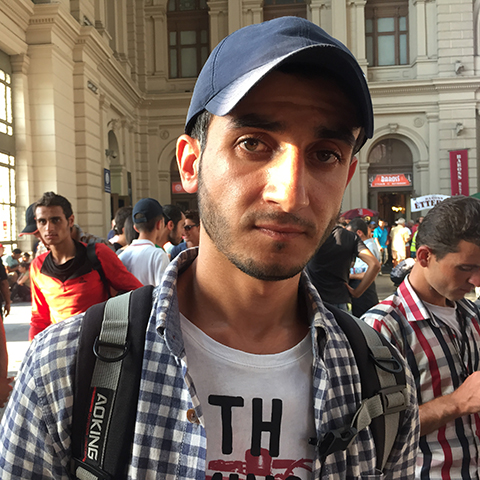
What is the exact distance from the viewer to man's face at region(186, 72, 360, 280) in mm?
1091

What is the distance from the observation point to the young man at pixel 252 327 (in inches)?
40.1

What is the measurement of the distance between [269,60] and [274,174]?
0.26 meters

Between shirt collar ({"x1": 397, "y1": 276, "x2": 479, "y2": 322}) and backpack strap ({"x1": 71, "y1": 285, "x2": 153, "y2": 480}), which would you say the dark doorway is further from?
backpack strap ({"x1": 71, "y1": 285, "x2": 153, "y2": 480})

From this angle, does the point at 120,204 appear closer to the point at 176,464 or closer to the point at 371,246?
the point at 371,246

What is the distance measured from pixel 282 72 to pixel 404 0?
23.6 m

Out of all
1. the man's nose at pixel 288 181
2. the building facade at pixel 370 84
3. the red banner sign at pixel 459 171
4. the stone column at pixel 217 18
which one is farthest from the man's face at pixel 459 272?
the stone column at pixel 217 18

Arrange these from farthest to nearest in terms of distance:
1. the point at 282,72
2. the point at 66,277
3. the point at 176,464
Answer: the point at 66,277
the point at 282,72
the point at 176,464

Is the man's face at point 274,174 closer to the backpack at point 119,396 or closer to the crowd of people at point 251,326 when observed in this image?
the crowd of people at point 251,326

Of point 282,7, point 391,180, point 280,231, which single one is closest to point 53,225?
point 280,231

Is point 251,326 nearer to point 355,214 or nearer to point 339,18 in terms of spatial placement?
point 355,214

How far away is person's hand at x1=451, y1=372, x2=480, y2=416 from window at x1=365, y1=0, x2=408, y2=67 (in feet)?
71.0

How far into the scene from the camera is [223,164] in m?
1.15

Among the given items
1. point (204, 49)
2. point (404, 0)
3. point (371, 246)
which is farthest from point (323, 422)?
point (404, 0)

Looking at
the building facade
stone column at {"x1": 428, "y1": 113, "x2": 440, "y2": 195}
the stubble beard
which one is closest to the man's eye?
the stubble beard
